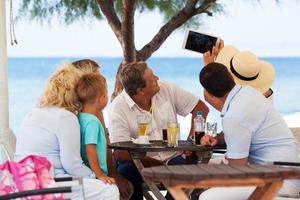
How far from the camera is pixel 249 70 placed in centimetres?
405

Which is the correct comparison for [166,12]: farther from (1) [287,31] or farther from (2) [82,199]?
(1) [287,31]

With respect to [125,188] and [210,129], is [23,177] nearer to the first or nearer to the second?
[125,188]

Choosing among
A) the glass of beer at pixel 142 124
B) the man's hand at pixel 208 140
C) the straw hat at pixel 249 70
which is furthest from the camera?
the glass of beer at pixel 142 124

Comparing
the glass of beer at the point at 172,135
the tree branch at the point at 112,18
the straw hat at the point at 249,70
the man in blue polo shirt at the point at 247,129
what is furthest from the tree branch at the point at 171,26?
the man in blue polo shirt at the point at 247,129

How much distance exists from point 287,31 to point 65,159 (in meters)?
20.3

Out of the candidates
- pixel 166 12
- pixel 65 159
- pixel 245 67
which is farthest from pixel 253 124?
pixel 166 12

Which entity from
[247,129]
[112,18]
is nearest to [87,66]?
[247,129]

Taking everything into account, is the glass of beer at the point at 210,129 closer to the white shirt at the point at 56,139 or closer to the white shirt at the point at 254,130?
the white shirt at the point at 254,130

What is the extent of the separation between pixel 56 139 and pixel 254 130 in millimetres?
965

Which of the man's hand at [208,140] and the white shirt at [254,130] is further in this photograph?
the man's hand at [208,140]

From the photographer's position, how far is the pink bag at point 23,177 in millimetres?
2871

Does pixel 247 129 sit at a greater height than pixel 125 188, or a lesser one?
greater

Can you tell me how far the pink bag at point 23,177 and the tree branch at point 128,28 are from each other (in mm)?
4274

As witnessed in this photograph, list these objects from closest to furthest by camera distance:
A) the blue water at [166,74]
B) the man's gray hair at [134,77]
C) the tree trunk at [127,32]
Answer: the man's gray hair at [134,77] → the tree trunk at [127,32] → the blue water at [166,74]
